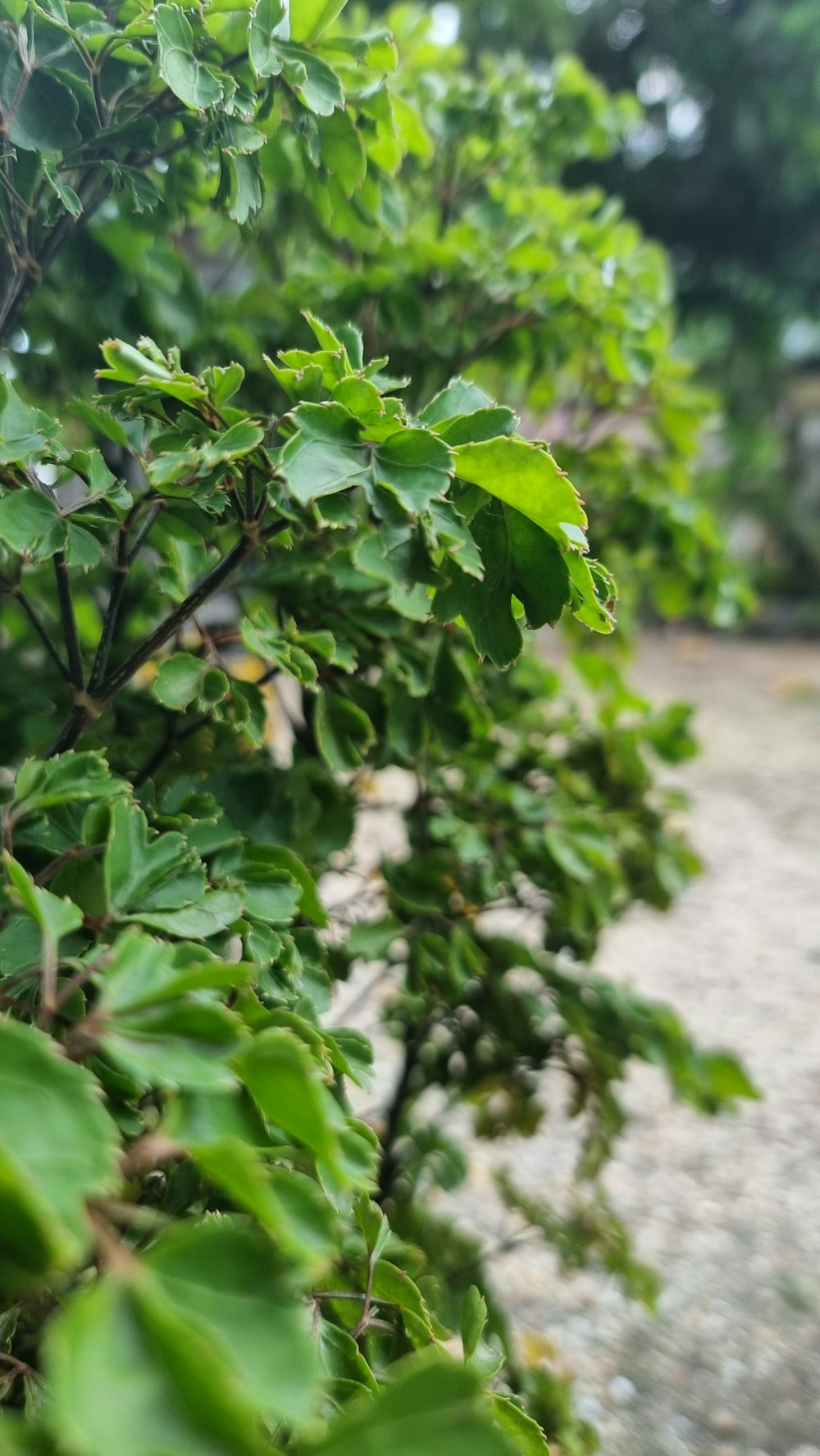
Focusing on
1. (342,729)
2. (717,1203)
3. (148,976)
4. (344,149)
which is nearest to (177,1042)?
(148,976)

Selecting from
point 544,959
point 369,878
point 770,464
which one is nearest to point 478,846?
point 369,878

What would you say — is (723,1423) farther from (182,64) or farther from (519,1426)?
(182,64)

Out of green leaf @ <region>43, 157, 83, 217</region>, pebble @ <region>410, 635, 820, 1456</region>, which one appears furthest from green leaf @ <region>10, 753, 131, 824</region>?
pebble @ <region>410, 635, 820, 1456</region>

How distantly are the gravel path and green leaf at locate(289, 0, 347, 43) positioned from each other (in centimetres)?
114

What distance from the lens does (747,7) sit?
11.0 feet

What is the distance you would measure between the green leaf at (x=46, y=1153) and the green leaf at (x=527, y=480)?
25cm

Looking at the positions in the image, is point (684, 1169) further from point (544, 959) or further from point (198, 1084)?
point (198, 1084)

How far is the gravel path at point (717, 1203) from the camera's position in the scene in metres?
1.02

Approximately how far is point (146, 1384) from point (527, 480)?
0.30m

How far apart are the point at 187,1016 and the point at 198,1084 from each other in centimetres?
2

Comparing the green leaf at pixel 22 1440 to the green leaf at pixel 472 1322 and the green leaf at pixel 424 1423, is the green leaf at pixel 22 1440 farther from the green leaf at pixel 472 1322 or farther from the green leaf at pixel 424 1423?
the green leaf at pixel 472 1322

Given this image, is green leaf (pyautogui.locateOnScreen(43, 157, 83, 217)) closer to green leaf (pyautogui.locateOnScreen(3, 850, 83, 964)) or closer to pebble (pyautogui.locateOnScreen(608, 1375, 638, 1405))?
green leaf (pyautogui.locateOnScreen(3, 850, 83, 964))

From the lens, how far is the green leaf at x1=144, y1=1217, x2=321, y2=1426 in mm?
220

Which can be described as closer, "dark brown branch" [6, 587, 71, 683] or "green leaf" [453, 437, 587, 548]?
"green leaf" [453, 437, 587, 548]
